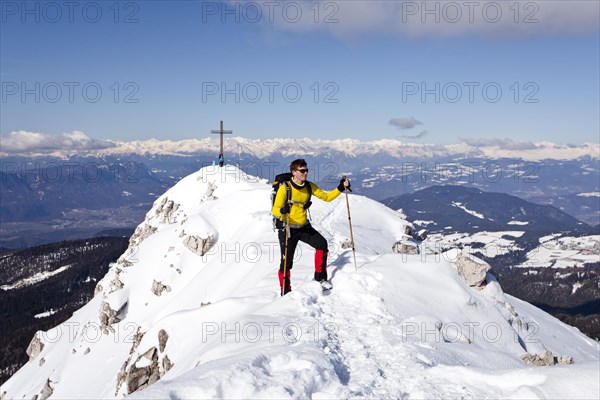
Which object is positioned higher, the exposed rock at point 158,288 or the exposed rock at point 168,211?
the exposed rock at point 168,211

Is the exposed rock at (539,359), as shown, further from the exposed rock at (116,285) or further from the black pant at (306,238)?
the exposed rock at (116,285)

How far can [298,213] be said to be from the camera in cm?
1445

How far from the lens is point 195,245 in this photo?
1656 inches

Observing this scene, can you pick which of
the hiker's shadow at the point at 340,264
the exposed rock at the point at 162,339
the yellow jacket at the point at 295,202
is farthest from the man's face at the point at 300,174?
the exposed rock at the point at 162,339

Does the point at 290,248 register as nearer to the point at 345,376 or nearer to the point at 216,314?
the point at 216,314

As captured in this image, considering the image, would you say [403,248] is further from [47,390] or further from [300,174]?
[47,390]

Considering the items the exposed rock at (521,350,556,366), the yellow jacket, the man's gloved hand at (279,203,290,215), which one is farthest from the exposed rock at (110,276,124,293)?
the exposed rock at (521,350,556,366)

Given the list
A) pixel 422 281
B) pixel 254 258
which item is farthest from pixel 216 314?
pixel 254 258

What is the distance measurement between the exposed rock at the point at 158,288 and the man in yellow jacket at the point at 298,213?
2973cm

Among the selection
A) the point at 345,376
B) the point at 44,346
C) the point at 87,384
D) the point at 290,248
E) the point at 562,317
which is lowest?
the point at 562,317

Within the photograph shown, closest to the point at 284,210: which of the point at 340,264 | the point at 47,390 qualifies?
the point at 340,264

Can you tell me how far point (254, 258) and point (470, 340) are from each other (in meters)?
18.2

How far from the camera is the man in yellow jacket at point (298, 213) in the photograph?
45.5 feet

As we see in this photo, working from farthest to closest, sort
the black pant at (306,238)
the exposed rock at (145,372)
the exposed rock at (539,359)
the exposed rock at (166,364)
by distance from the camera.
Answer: the exposed rock at (145,372)
the exposed rock at (166,364)
the black pant at (306,238)
the exposed rock at (539,359)
